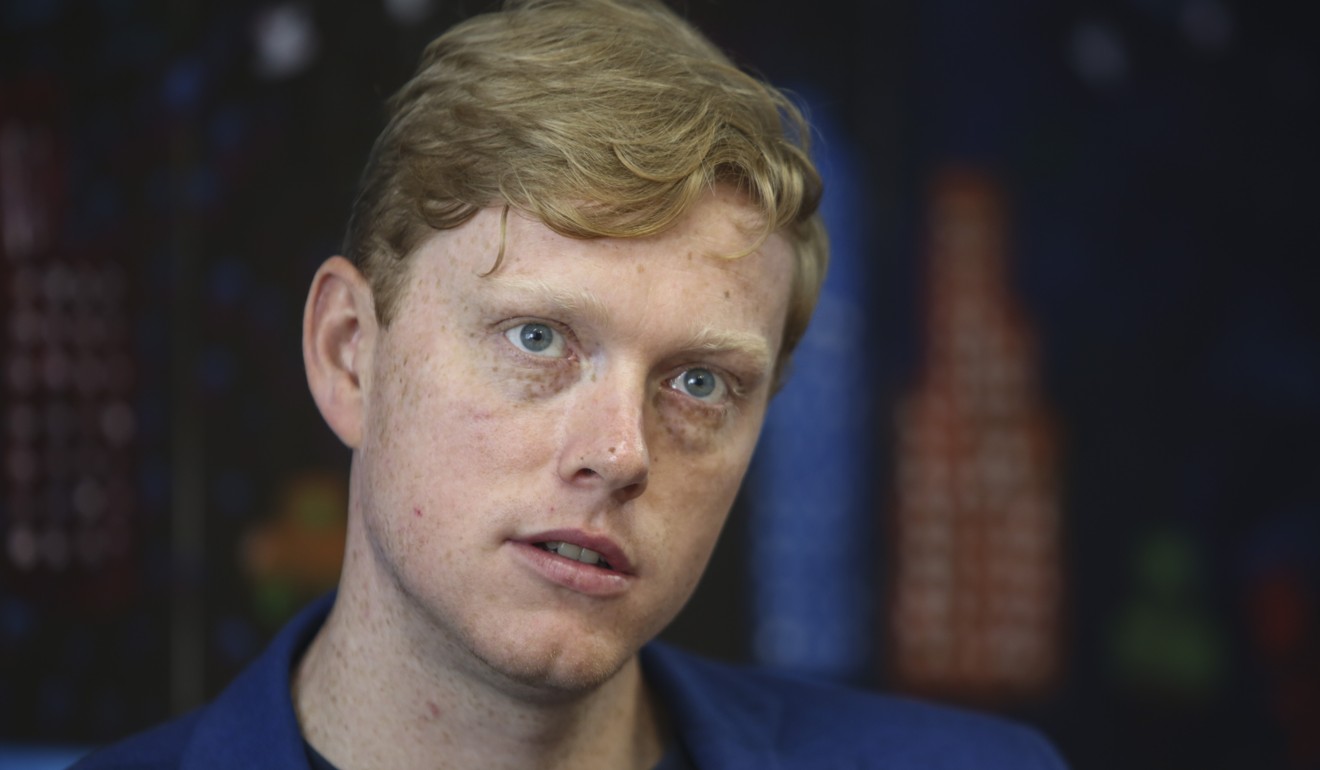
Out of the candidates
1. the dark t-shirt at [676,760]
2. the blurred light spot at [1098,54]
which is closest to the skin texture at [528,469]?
the dark t-shirt at [676,760]

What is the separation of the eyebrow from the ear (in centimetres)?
22

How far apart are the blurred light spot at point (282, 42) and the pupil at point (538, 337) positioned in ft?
4.52

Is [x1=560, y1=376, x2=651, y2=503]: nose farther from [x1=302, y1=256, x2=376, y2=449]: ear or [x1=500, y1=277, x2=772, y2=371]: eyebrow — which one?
[x1=302, y1=256, x2=376, y2=449]: ear

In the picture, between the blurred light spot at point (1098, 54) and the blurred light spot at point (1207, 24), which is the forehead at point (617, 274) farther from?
the blurred light spot at point (1207, 24)

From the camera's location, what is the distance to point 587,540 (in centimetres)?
134

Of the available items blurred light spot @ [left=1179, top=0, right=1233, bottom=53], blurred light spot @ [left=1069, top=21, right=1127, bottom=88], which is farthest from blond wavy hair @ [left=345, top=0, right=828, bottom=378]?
blurred light spot @ [left=1179, top=0, right=1233, bottom=53]

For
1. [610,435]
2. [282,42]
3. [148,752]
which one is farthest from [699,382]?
[282,42]

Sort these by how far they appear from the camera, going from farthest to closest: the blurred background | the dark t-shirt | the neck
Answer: the blurred background
the dark t-shirt
the neck

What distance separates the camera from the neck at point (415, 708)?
1.42 m

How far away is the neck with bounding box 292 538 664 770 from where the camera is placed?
142 cm

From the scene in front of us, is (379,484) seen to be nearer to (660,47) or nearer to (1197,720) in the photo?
(660,47)

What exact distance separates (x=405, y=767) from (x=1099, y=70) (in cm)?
197

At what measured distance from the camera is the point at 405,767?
144 cm

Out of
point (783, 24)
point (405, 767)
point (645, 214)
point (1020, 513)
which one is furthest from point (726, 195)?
point (1020, 513)
